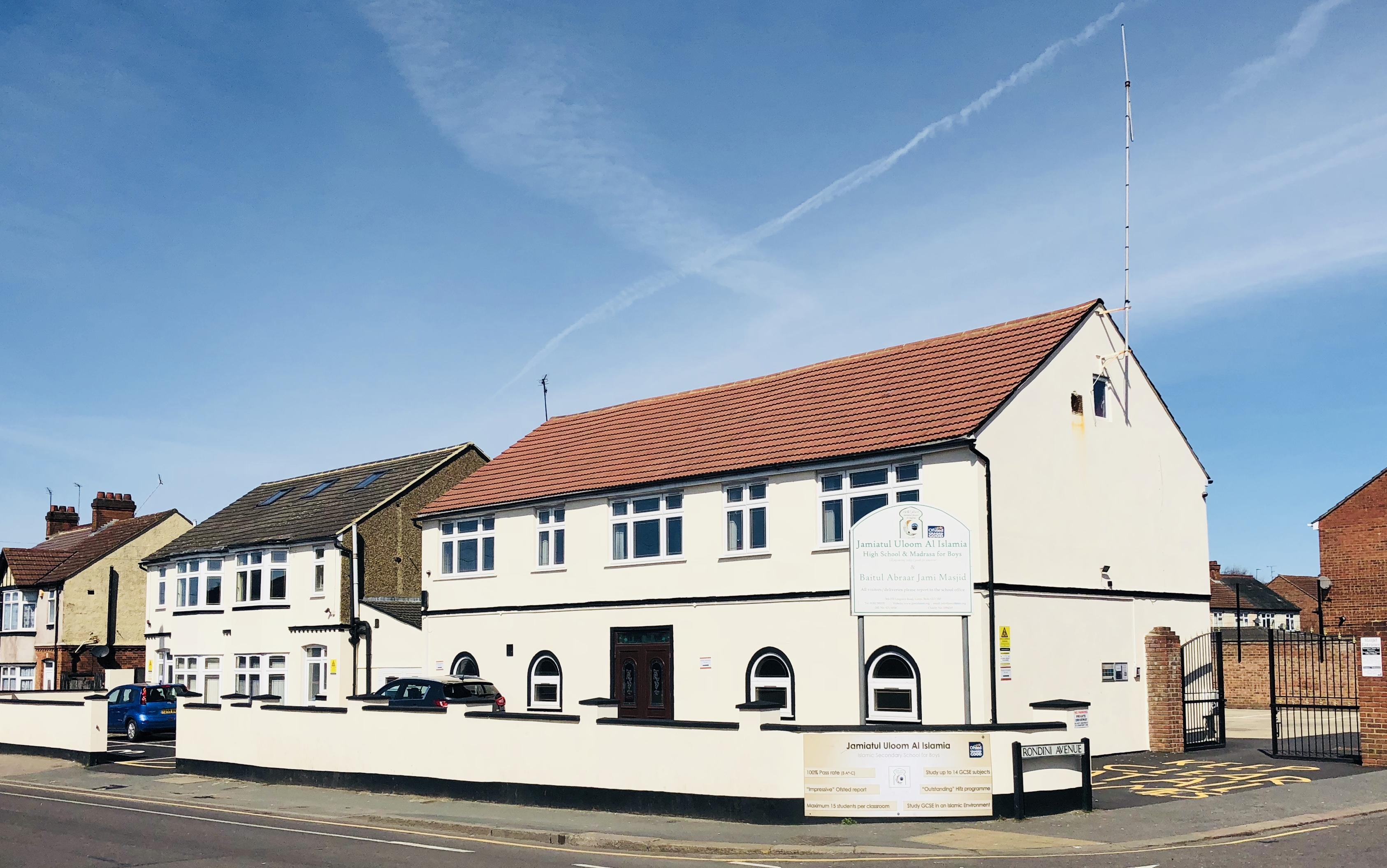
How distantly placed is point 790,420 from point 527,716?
1013cm

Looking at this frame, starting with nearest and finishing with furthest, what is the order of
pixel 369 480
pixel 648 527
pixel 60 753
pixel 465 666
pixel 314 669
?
pixel 648 527 < pixel 60 753 < pixel 465 666 < pixel 314 669 < pixel 369 480

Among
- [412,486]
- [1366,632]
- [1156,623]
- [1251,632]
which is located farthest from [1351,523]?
[412,486]

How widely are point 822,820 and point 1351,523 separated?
33144 millimetres

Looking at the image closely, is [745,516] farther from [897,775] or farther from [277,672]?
[277,672]

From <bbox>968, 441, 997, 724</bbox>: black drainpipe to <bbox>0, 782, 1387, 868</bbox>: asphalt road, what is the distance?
7.08m

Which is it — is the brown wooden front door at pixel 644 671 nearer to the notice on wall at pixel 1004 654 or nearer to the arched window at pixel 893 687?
the arched window at pixel 893 687

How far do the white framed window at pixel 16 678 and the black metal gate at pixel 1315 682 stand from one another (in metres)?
46.2

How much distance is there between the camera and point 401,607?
3697 cm

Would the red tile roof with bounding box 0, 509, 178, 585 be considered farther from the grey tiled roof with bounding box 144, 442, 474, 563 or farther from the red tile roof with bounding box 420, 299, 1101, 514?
the red tile roof with bounding box 420, 299, 1101, 514

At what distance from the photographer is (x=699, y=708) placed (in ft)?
86.2

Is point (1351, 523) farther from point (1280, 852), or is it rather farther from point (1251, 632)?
point (1280, 852)

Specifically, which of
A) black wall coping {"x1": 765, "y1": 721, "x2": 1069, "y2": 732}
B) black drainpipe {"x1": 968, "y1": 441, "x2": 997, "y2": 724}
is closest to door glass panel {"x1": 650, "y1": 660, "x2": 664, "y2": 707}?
black drainpipe {"x1": 968, "y1": 441, "x2": 997, "y2": 724}

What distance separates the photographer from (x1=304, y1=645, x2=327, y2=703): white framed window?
118 ft

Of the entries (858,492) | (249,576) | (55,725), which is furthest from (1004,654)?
(249,576)
